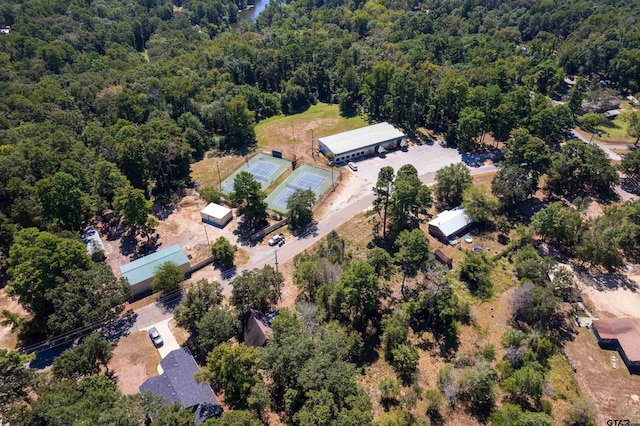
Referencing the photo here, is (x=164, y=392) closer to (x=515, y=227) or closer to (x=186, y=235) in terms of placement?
(x=186, y=235)

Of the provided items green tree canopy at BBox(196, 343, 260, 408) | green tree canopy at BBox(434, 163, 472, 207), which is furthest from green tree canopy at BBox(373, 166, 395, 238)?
green tree canopy at BBox(196, 343, 260, 408)

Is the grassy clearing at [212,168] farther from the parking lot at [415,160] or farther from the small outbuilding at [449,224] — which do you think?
the small outbuilding at [449,224]

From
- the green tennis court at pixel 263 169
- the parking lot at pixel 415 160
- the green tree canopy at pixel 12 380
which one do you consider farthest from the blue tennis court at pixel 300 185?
the green tree canopy at pixel 12 380

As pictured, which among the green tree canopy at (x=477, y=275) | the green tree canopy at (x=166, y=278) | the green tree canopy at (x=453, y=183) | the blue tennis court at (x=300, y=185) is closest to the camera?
the green tree canopy at (x=166, y=278)

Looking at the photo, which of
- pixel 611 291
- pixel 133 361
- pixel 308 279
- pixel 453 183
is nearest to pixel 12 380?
pixel 133 361

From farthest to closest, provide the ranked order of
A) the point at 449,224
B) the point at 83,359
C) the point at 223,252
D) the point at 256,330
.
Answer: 1. the point at 449,224
2. the point at 223,252
3. the point at 256,330
4. the point at 83,359

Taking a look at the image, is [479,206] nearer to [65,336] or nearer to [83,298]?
[83,298]
